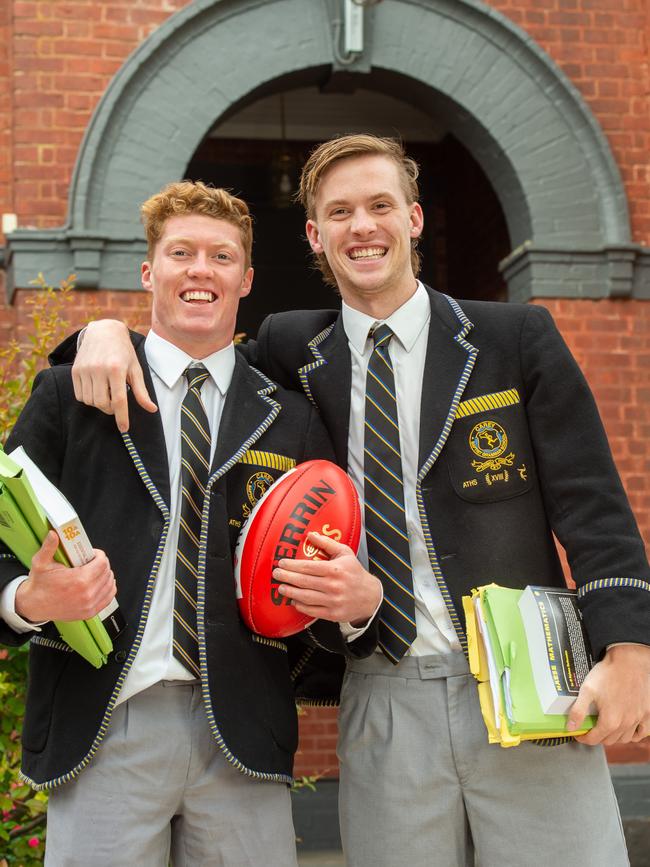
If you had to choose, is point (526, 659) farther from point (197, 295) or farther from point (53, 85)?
point (53, 85)

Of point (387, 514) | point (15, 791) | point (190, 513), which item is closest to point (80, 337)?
point (190, 513)

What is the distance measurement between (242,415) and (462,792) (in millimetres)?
1143

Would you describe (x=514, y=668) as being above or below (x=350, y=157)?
below

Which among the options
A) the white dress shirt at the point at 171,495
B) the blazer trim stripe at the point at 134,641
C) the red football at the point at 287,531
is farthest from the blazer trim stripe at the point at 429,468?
the blazer trim stripe at the point at 134,641

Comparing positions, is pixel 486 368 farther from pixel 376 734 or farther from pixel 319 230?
pixel 376 734

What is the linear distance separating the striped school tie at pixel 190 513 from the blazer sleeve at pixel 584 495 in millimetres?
885

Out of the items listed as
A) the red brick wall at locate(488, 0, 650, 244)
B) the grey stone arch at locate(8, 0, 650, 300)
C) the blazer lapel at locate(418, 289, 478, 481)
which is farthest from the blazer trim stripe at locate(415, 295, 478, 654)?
the red brick wall at locate(488, 0, 650, 244)

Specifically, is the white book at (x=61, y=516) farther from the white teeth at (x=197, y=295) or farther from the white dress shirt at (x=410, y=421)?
the white dress shirt at (x=410, y=421)

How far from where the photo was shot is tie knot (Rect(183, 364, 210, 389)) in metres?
A: 2.88

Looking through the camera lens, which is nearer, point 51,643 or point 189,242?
point 51,643


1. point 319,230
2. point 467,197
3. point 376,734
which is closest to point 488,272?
point 467,197

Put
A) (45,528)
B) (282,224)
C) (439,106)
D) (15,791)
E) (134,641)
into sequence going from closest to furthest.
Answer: (45,528) → (134,641) → (15,791) → (439,106) → (282,224)

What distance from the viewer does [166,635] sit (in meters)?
2.63

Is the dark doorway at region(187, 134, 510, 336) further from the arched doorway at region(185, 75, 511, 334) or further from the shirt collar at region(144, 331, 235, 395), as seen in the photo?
the shirt collar at region(144, 331, 235, 395)
